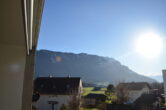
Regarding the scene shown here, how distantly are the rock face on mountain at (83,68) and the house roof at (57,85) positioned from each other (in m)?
34.6

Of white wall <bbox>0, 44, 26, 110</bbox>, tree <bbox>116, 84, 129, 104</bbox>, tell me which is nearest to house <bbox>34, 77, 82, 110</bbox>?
tree <bbox>116, 84, 129, 104</bbox>

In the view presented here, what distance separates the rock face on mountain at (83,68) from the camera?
5697 centimetres

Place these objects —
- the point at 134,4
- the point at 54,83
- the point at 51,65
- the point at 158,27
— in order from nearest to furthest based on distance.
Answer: the point at 134,4, the point at 158,27, the point at 54,83, the point at 51,65

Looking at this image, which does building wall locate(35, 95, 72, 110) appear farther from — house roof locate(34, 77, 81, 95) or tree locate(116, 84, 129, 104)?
tree locate(116, 84, 129, 104)

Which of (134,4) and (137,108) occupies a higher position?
(134,4)

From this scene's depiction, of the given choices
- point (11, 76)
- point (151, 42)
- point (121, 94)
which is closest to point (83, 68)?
→ point (121, 94)

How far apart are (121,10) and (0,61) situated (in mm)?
4780

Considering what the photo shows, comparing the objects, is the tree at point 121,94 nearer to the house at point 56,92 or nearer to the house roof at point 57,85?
the house at point 56,92

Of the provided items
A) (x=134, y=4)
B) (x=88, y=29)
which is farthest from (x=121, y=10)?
(x=88, y=29)

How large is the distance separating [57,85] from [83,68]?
51.5 meters

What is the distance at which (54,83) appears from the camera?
16875mm

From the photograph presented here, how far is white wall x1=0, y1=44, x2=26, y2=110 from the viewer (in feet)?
8.50

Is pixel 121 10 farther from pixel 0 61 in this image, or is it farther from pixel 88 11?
pixel 0 61

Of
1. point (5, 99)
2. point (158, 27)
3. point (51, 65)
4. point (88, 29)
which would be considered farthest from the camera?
point (51, 65)
